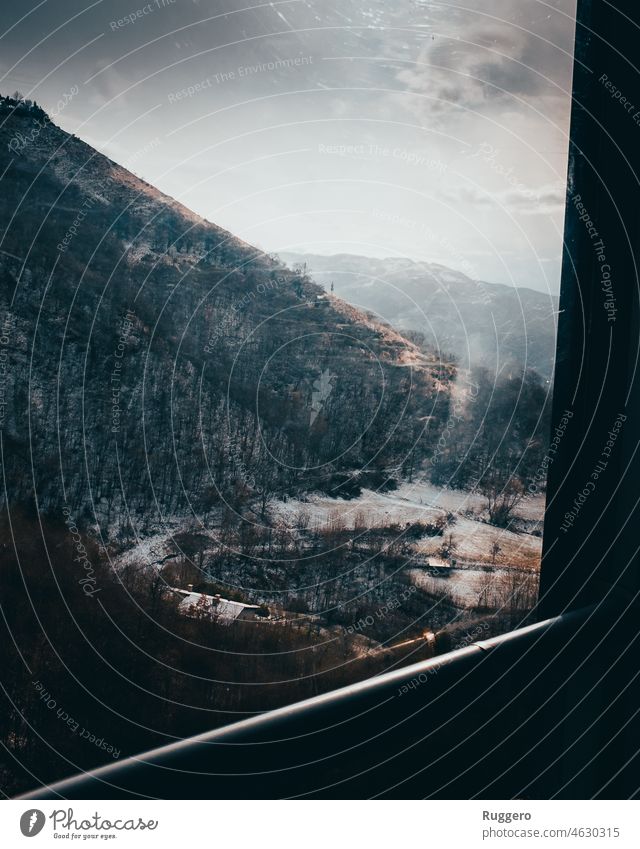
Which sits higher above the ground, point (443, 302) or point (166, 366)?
point (443, 302)

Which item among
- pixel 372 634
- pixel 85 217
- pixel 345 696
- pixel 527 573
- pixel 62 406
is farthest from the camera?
pixel 85 217

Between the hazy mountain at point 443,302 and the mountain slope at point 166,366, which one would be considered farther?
the mountain slope at point 166,366

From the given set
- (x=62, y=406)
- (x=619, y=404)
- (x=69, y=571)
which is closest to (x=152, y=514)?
(x=69, y=571)

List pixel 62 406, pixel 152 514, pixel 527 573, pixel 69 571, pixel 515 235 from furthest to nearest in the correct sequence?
pixel 62 406 → pixel 152 514 → pixel 69 571 → pixel 527 573 → pixel 515 235

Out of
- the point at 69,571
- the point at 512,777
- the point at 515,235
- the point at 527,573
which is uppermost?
the point at 515,235

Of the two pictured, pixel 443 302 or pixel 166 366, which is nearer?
pixel 443 302

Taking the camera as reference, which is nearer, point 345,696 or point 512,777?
point 345,696

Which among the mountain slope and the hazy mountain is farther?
the mountain slope

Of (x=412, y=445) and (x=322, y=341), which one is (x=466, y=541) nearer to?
(x=412, y=445)
